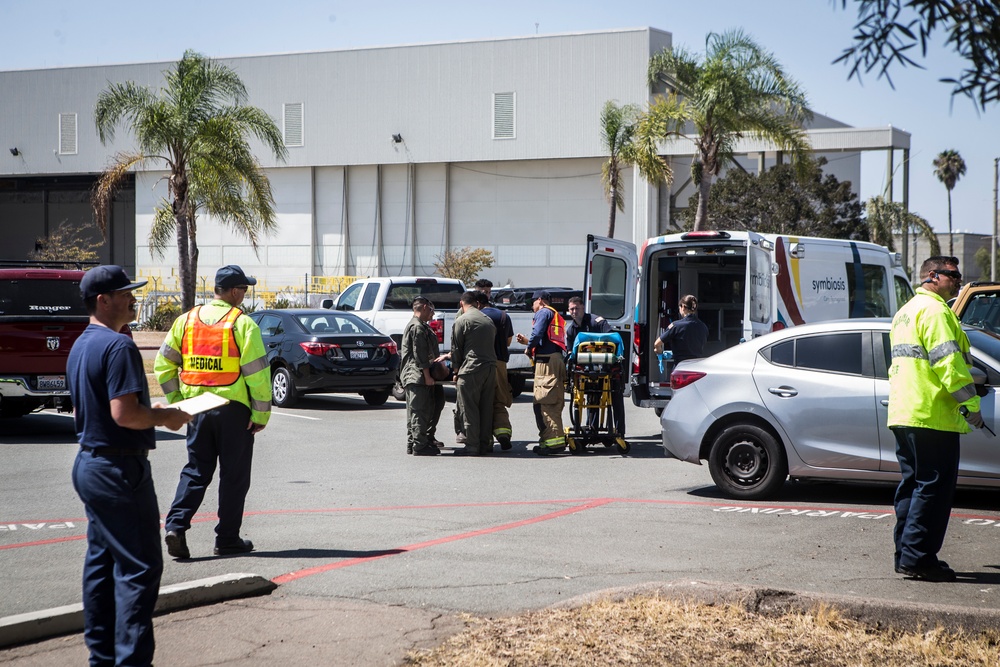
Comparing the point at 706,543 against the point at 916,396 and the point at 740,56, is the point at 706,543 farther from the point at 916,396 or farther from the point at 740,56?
the point at 740,56

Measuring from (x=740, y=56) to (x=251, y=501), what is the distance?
24237 millimetres

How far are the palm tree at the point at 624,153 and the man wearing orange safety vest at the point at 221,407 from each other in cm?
2589

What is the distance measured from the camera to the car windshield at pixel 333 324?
18328 millimetres

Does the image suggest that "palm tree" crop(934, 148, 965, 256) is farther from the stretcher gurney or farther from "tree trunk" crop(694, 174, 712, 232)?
the stretcher gurney

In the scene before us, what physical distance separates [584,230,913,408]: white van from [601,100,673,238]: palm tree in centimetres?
1544

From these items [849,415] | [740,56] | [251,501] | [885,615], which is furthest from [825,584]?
[740,56]

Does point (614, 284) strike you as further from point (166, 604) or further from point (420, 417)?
point (166, 604)

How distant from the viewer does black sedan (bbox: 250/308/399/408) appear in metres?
17.7

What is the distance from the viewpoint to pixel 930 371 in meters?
6.74

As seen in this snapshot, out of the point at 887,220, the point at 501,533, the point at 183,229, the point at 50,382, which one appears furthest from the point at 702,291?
the point at 887,220

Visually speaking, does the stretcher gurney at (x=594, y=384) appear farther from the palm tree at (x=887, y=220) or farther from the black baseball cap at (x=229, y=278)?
the palm tree at (x=887, y=220)

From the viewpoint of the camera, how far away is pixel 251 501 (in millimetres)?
9789

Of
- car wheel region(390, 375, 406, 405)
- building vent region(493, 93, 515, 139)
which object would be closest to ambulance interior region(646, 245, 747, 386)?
car wheel region(390, 375, 406, 405)

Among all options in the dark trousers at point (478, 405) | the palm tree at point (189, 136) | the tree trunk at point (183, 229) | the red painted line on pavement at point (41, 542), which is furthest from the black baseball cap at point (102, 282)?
the tree trunk at point (183, 229)
